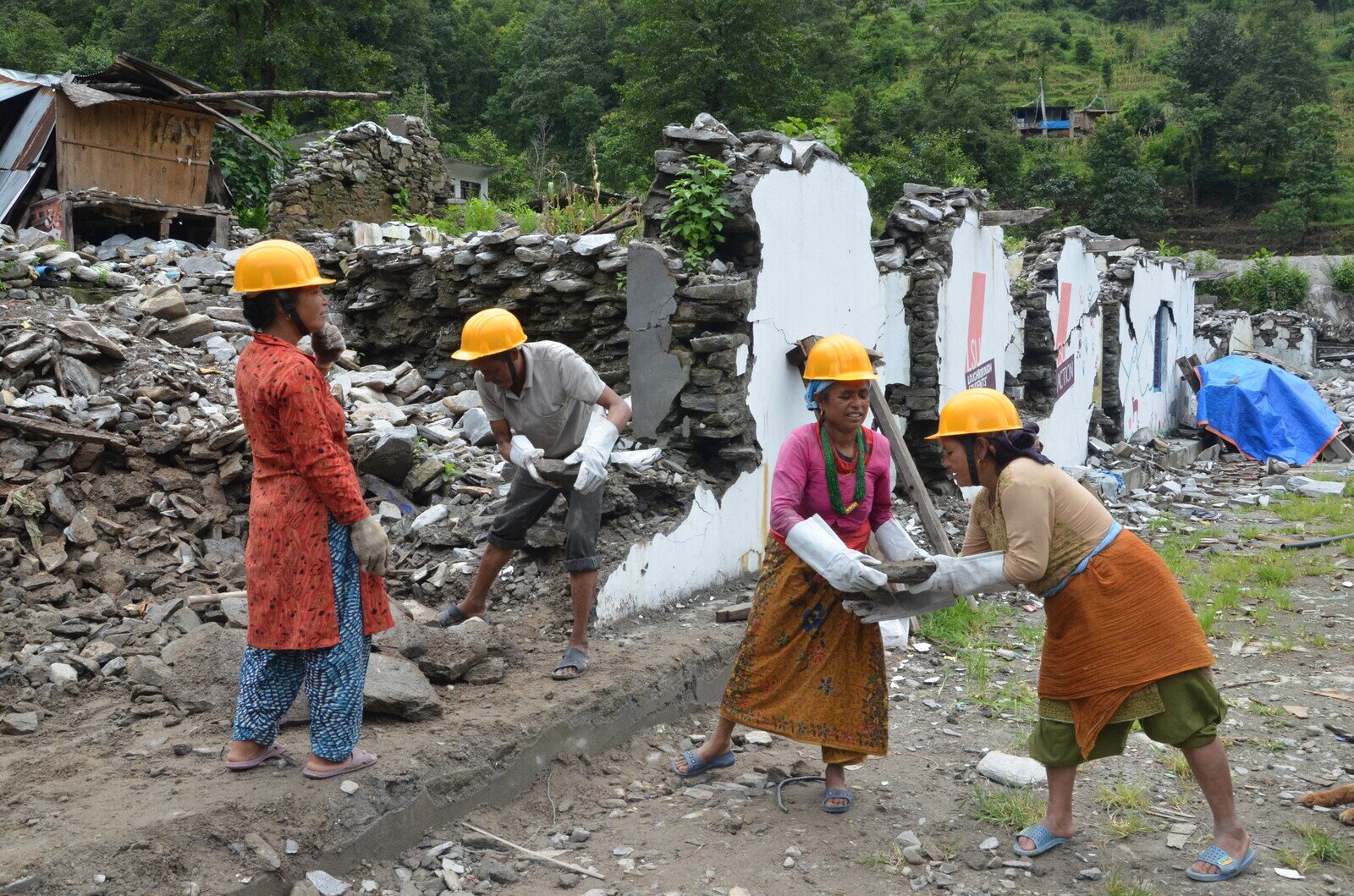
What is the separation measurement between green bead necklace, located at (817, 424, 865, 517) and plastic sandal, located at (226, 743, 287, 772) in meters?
2.01

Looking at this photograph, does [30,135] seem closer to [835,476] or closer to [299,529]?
[299,529]

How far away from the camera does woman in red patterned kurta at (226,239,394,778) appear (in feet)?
9.58

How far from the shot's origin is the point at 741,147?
6434 millimetres

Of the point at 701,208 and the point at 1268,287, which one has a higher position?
the point at 701,208

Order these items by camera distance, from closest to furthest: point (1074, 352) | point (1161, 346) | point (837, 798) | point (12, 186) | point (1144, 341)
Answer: point (837, 798), point (1074, 352), point (12, 186), point (1144, 341), point (1161, 346)

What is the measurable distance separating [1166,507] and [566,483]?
8868 millimetres

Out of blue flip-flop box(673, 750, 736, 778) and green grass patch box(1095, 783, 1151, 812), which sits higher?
blue flip-flop box(673, 750, 736, 778)

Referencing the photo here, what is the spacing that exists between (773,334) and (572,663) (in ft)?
9.49

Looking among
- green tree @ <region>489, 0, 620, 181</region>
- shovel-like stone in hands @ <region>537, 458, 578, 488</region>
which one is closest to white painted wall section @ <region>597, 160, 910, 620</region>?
shovel-like stone in hands @ <region>537, 458, 578, 488</region>

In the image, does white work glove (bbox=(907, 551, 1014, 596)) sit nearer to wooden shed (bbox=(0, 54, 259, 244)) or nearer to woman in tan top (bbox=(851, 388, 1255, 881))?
woman in tan top (bbox=(851, 388, 1255, 881))

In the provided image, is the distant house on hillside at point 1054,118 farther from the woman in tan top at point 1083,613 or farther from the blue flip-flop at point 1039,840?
the blue flip-flop at point 1039,840

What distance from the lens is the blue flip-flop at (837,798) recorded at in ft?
11.5

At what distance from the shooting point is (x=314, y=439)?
2908 millimetres

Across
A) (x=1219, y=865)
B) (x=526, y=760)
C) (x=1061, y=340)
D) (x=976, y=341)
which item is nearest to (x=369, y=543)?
(x=526, y=760)
